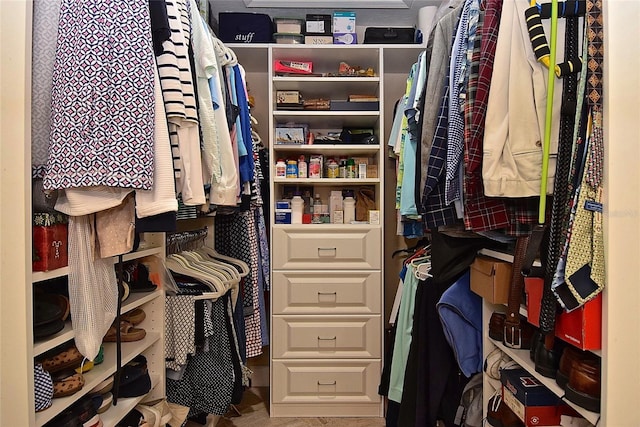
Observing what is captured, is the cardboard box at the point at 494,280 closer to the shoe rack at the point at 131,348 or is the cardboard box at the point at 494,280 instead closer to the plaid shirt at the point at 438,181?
the plaid shirt at the point at 438,181

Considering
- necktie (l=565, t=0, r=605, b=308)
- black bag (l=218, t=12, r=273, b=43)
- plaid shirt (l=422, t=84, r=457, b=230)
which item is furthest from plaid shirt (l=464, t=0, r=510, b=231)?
black bag (l=218, t=12, r=273, b=43)

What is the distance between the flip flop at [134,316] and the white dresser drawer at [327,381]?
993 mm

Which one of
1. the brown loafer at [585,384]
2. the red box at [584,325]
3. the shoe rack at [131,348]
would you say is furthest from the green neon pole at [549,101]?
the shoe rack at [131,348]

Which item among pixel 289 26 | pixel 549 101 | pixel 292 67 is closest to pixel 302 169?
pixel 292 67

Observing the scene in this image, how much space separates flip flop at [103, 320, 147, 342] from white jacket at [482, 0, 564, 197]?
3.89ft

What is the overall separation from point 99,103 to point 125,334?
2.77ft

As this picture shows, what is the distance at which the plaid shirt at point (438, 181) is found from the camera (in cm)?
146

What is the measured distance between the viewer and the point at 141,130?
1029 millimetres

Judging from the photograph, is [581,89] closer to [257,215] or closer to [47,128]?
[47,128]

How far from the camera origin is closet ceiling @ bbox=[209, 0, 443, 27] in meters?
2.54

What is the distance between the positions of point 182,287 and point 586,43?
1498mm

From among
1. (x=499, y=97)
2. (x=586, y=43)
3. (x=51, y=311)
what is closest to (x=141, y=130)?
(x=51, y=311)

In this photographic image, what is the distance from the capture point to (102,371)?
1.31 meters

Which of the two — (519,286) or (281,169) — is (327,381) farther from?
(519,286)
